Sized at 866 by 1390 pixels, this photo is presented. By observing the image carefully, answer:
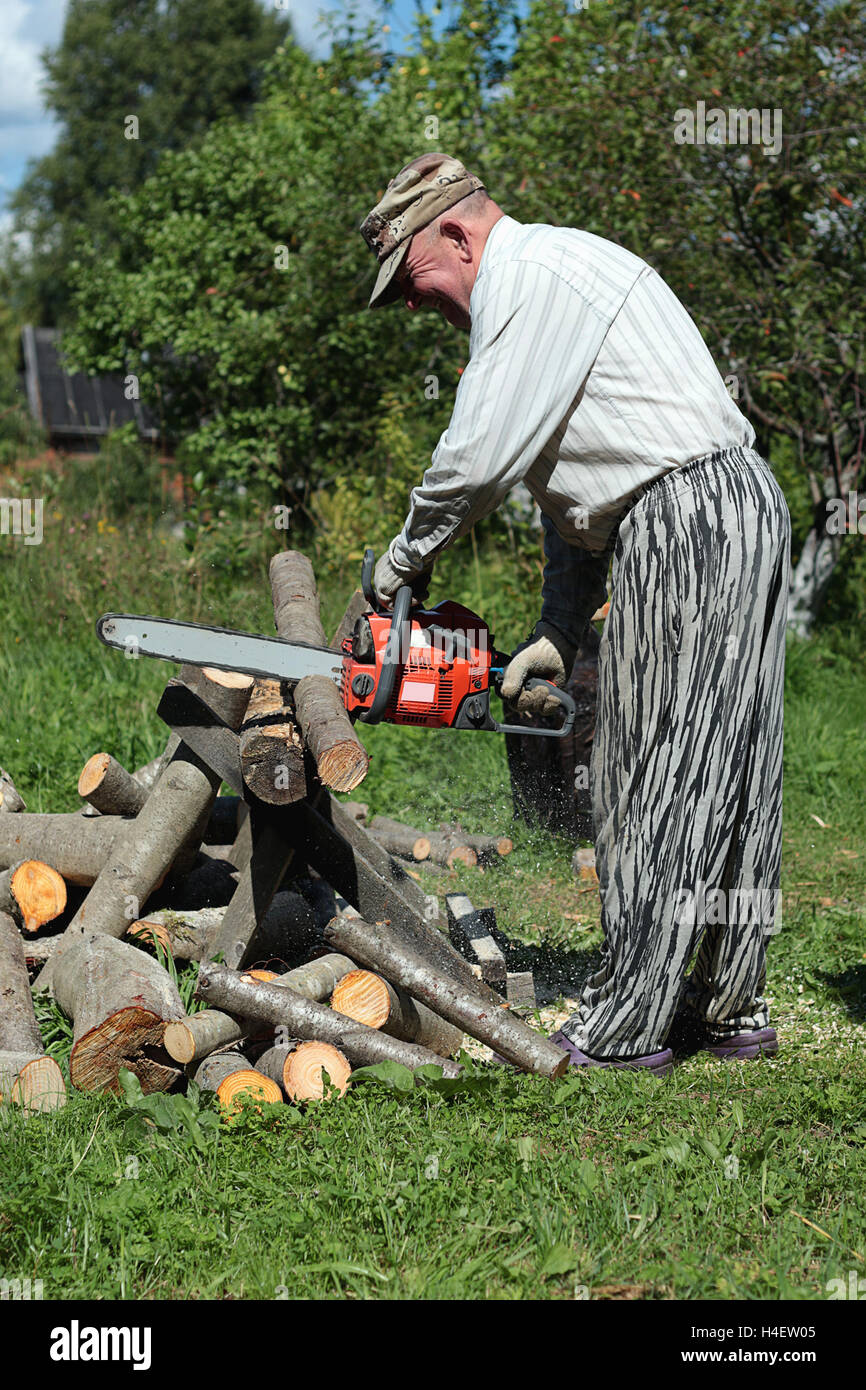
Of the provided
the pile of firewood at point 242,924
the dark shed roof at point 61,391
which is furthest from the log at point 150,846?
the dark shed roof at point 61,391

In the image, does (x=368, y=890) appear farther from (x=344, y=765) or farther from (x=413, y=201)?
(x=413, y=201)

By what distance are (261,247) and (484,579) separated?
4.20m

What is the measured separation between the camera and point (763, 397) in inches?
332

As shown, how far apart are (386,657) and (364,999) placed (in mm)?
1001

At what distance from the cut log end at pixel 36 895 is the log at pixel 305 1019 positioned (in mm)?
778

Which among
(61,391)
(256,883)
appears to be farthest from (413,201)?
(61,391)

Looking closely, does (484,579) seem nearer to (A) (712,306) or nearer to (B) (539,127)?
(A) (712,306)

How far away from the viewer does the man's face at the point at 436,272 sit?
3.01 meters

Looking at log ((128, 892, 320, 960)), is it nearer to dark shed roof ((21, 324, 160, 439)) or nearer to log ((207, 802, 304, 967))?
log ((207, 802, 304, 967))

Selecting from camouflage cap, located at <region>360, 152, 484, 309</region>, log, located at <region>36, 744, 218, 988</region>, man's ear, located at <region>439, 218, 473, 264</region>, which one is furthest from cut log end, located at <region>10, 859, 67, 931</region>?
man's ear, located at <region>439, 218, 473, 264</region>

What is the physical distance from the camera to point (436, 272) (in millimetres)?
3033

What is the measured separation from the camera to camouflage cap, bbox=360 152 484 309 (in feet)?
9.73

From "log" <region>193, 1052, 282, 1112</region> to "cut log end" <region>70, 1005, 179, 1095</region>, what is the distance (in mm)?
96

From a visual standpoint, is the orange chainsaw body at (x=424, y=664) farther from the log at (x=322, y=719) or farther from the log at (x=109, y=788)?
the log at (x=109, y=788)
